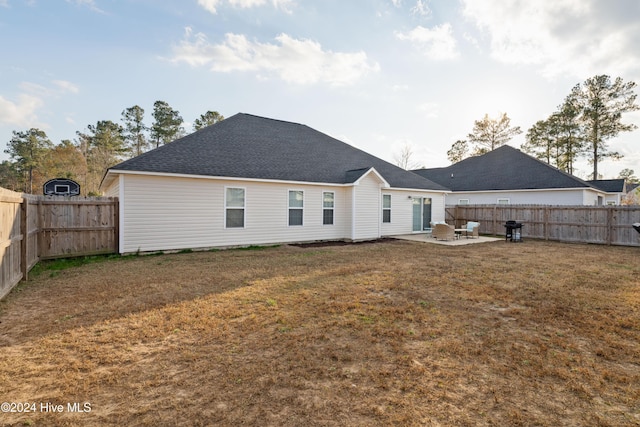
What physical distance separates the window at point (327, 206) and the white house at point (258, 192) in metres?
0.05

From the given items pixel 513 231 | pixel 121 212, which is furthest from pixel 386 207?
pixel 121 212

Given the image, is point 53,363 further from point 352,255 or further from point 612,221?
point 612,221

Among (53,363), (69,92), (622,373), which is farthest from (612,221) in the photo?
(69,92)

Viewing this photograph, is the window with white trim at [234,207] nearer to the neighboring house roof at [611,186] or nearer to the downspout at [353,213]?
the downspout at [353,213]

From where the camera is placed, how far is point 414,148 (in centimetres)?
4253

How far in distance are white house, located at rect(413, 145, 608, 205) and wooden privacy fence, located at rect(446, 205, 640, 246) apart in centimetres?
386

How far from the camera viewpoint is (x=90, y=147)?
36.0 metres

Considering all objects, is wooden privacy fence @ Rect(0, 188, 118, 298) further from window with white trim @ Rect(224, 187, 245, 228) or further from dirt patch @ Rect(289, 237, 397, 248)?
dirt patch @ Rect(289, 237, 397, 248)

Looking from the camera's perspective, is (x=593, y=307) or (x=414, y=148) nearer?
(x=593, y=307)

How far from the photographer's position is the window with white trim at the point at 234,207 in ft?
37.7

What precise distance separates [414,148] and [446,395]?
43111mm

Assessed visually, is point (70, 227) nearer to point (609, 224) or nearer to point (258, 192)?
point (258, 192)

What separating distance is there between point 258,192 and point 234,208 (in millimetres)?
1134

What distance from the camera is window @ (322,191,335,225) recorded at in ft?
45.4
